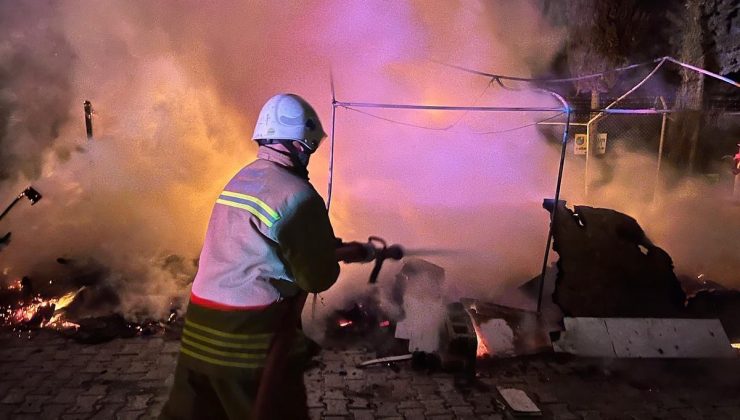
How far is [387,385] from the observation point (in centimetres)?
497

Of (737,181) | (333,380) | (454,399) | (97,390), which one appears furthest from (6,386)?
Result: (737,181)

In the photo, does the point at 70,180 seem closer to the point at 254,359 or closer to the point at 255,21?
the point at 255,21

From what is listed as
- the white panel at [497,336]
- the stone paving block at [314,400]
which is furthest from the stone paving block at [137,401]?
the white panel at [497,336]

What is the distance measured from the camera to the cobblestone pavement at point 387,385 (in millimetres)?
4480

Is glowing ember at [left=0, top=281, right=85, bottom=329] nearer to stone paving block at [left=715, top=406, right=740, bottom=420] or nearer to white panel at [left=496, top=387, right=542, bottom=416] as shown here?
white panel at [left=496, top=387, right=542, bottom=416]

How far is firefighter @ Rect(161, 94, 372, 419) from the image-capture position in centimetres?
249

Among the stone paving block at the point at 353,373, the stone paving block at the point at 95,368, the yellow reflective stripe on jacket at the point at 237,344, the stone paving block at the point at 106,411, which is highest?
the yellow reflective stripe on jacket at the point at 237,344

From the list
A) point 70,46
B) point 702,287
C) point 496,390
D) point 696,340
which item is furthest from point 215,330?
point 70,46

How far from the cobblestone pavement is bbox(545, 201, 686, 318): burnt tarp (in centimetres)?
77

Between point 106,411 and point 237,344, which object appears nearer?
Result: point 237,344

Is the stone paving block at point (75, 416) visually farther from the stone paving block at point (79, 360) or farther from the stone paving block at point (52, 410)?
the stone paving block at point (79, 360)

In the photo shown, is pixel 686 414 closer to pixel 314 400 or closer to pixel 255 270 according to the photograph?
pixel 314 400

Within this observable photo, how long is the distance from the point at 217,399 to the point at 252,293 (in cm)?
60

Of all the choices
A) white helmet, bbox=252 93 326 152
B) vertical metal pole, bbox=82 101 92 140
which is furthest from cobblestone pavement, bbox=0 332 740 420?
vertical metal pole, bbox=82 101 92 140
